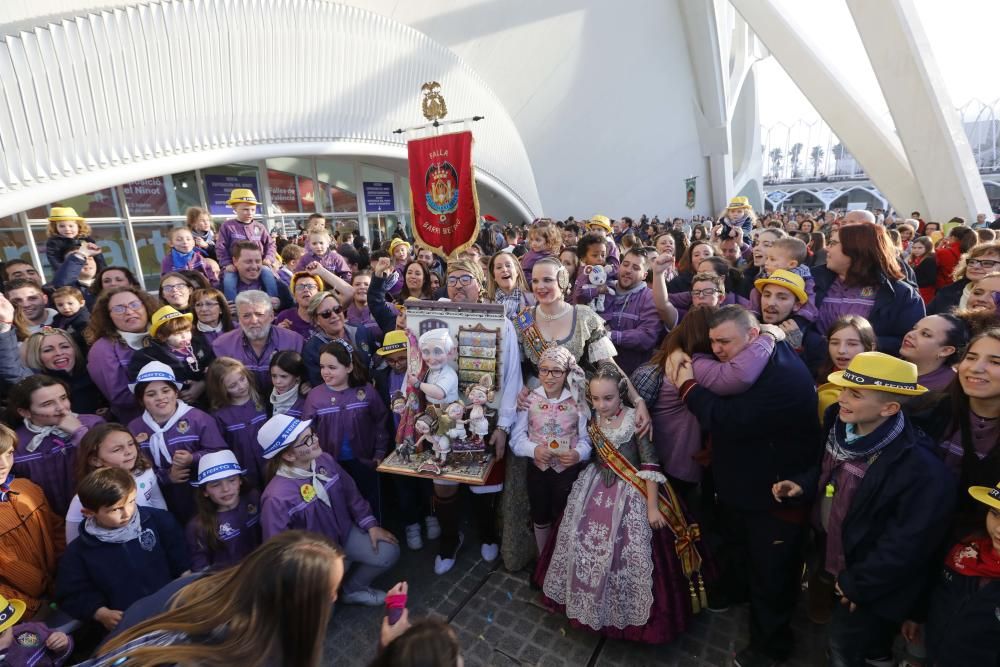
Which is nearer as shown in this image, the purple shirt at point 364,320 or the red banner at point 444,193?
the purple shirt at point 364,320

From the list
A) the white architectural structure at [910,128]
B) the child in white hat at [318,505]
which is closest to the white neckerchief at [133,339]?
the child in white hat at [318,505]

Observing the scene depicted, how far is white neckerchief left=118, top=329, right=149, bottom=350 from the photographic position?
343 cm

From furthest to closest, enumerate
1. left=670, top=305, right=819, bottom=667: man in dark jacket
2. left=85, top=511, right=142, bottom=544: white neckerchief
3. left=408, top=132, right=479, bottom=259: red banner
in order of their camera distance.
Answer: left=408, top=132, right=479, bottom=259: red banner < left=85, top=511, right=142, bottom=544: white neckerchief < left=670, top=305, right=819, bottom=667: man in dark jacket

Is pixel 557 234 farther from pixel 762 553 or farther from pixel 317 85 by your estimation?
pixel 317 85

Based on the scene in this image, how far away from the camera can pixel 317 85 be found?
11.4 metres

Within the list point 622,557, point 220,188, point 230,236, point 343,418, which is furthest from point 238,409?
point 220,188

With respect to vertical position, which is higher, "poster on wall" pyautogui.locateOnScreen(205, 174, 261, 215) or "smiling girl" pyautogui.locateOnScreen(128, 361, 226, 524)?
"poster on wall" pyautogui.locateOnScreen(205, 174, 261, 215)

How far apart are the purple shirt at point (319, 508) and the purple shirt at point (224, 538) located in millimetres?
167

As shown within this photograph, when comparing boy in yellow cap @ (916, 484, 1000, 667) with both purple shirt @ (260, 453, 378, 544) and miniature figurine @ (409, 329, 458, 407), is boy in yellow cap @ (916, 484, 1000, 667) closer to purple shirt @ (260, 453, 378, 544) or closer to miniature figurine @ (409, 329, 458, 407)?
miniature figurine @ (409, 329, 458, 407)

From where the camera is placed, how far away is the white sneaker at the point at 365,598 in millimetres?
2936

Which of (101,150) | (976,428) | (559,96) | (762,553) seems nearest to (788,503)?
(762,553)

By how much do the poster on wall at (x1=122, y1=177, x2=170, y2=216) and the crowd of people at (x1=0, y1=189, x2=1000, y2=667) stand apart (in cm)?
723

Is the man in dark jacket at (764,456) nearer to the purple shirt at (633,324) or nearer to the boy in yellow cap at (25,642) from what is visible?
the purple shirt at (633,324)

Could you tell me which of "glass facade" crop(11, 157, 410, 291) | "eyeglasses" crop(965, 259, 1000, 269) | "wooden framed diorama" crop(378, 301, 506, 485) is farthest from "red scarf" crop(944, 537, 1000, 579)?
"glass facade" crop(11, 157, 410, 291)
